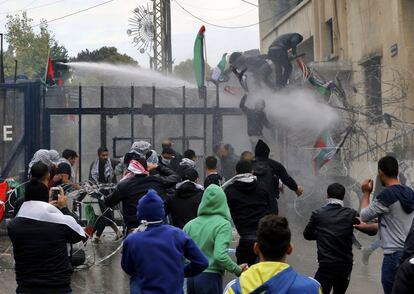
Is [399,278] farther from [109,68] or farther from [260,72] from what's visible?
[109,68]

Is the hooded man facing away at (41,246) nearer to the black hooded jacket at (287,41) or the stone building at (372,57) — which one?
the stone building at (372,57)

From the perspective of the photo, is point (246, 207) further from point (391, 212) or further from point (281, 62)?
point (281, 62)

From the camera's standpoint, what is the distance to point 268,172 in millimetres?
8109

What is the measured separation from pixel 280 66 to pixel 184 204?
877 cm

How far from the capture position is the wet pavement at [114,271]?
8.88 meters

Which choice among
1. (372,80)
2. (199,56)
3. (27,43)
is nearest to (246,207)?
(199,56)

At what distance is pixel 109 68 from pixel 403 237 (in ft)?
50.0

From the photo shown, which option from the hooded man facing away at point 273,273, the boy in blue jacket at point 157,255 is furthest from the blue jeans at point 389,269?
the hooded man facing away at point 273,273

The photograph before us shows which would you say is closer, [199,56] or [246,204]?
[246,204]

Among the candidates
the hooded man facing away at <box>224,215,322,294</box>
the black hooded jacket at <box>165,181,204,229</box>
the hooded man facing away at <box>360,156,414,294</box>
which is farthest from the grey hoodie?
the hooded man facing away at <box>224,215,322,294</box>

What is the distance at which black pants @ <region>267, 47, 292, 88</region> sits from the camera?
15148 mm

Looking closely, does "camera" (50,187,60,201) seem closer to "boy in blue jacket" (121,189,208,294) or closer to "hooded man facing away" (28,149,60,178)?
"hooded man facing away" (28,149,60,178)

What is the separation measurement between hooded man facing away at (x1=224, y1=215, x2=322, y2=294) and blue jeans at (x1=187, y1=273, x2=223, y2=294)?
2.45m

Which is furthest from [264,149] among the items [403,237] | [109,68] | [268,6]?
[268,6]
